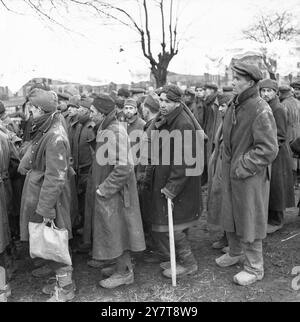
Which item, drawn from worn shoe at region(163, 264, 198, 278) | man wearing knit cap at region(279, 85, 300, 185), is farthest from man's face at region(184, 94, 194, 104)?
worn shoe at region(163, 264, 198, 278)

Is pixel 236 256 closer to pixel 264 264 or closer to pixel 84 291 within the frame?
pixel 264 264

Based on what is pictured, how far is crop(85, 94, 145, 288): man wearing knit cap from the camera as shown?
3826 mm

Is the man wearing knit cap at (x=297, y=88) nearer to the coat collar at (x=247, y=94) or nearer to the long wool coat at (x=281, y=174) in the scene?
the long wool coat at (x=281, y=174)

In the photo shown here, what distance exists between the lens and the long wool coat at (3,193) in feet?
13.1

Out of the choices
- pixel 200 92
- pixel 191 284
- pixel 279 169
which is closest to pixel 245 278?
pixel 191 284

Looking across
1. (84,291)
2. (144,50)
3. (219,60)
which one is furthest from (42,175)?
(219,60)

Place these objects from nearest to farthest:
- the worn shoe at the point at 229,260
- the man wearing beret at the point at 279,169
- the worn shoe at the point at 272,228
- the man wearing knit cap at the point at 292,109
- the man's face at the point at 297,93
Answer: the worn shoe at the point at 229,260 → the man wearing beret at the point at 279,169 → the worn shoe at the point at 272,228 → the man wearing knit cap at the point at 292,109 → the man's face at the point at 297,93

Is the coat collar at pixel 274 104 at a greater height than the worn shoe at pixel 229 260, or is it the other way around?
the coat collar at pixel 274 104

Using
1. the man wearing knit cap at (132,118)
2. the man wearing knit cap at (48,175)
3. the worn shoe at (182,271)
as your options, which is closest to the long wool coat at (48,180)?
the man wearing knit cap at (48,175)

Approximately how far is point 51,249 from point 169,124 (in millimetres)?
1546

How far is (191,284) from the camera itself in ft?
13.8

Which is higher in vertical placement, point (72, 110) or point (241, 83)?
point (241, 83)

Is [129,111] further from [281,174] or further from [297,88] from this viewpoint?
[297,88]

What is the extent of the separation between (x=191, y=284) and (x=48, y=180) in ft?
5.68
